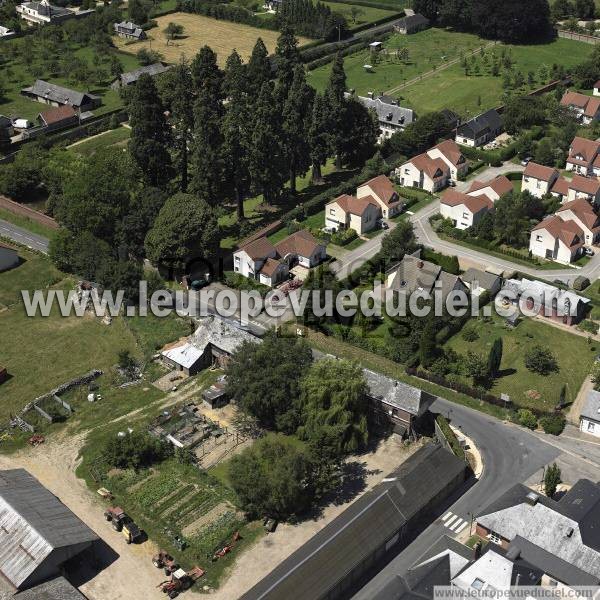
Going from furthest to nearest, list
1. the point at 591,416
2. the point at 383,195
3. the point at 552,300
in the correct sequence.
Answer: the point at 383,195
the point at 552,300
the point at 591,416

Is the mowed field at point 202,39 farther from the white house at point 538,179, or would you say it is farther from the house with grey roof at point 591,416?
the house with grey roof at point 591,416

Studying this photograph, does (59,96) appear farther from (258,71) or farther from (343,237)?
(343,237)

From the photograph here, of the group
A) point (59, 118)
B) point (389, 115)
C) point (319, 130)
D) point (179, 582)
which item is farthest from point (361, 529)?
point (59, 118)

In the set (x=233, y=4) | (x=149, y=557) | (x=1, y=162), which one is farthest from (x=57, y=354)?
(x=233, y=4)

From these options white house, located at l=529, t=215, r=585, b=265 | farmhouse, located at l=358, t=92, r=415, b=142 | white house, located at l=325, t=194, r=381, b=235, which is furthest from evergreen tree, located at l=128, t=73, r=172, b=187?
white house, located at l=529, t=215, r=585, b=265

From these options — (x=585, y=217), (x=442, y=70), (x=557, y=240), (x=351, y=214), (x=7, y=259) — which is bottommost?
(x=7, y=259)

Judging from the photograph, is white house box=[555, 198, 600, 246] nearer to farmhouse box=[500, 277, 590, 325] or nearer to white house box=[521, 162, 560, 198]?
white house box=[521, 162, 560, 198]

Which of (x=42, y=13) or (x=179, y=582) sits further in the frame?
(x=42, y=13)
